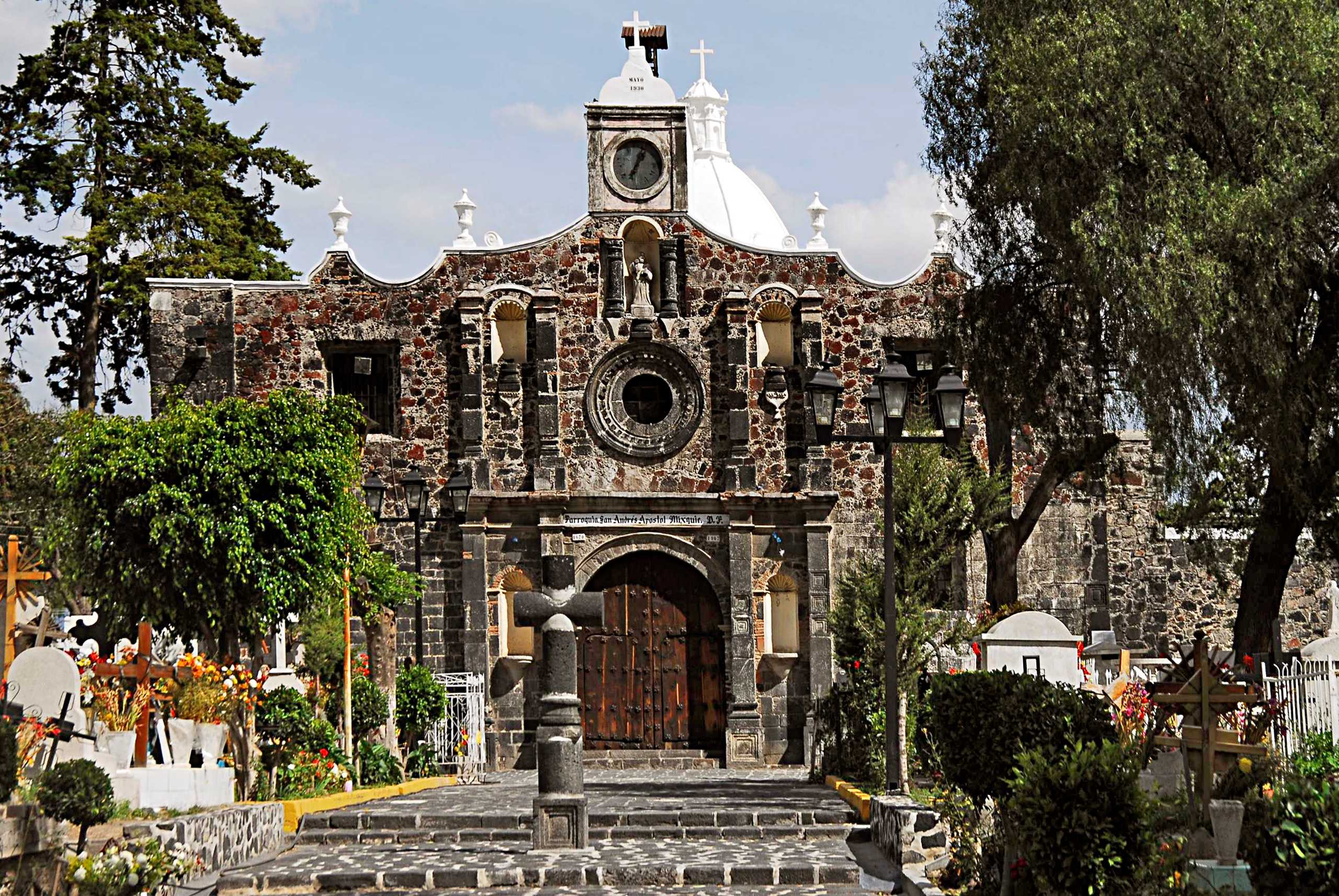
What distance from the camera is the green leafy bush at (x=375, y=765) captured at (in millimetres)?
19547

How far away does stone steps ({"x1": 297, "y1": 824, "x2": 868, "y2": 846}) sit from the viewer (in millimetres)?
15344

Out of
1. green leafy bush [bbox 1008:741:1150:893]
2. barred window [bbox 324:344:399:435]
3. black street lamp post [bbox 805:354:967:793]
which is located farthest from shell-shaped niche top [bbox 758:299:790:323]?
green leafy bush [bbox 1008:741:1150:893]

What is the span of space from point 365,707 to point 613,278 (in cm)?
851

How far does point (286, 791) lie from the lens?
17016mm

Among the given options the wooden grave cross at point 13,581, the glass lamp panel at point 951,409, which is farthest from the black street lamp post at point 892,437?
the wooden grave cross at point 13,581

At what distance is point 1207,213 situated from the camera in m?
16.4

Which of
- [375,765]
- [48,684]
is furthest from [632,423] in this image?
[48,684]

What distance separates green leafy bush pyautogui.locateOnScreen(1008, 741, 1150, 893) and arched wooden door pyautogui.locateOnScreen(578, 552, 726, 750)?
16336 millimetres

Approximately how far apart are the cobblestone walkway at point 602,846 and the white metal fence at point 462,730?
2.46m

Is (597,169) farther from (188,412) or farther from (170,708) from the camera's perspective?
(170,708)

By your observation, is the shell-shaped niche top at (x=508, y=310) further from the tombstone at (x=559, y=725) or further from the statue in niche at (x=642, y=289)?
the tombstone at (x=559, y=725)

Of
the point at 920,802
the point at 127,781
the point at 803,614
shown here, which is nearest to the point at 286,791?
the point at 127,781

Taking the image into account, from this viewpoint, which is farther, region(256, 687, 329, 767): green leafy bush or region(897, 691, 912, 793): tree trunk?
region(256, 687, 329, 767): green leafy bush

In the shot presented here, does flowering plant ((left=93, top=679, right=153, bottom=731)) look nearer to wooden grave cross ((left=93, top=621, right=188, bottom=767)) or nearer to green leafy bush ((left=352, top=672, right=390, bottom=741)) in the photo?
wooden grave cross ((left=93, top=621, right=188, bottom=767))
